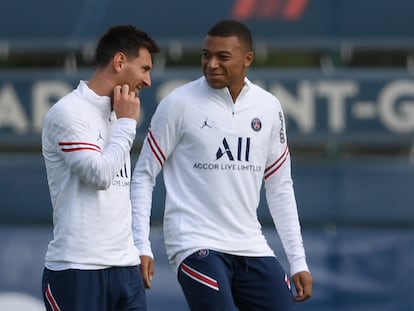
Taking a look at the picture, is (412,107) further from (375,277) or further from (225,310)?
(225,310)

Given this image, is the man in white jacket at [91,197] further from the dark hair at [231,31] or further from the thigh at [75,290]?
the dark hair at [231,31]

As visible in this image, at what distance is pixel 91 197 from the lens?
4.85m

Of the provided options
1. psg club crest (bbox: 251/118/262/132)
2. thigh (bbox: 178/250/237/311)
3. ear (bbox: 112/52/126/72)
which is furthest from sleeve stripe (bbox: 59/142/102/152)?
psg club crest (bbox: 251/118/262/132)

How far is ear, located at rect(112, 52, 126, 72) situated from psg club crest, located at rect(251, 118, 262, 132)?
2.69 feet

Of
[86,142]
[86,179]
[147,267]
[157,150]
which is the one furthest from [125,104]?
[147,267]

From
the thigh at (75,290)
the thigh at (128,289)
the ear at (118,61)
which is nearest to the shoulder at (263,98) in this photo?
the ear at (118,61)

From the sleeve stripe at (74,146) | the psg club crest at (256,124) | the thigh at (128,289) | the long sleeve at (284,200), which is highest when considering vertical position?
the psg club crest at (256,124)

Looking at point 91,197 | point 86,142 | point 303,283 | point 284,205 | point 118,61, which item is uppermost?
point 118,61

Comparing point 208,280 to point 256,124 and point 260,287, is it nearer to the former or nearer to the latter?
point 260,287

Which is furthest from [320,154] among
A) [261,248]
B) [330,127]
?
[261,248]

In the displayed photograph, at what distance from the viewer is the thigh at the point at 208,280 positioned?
5.37 meters

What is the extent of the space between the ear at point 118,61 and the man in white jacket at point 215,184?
0.55 meters

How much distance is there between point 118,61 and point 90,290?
0.93 metres

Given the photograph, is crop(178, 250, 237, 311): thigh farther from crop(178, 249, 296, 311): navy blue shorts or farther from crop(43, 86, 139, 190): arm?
crop(43, 86, 139, 190): arm
